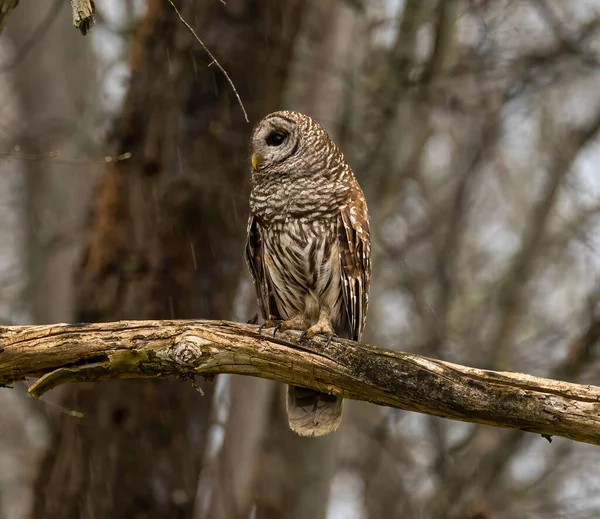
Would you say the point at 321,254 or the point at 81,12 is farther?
the point at 321,254

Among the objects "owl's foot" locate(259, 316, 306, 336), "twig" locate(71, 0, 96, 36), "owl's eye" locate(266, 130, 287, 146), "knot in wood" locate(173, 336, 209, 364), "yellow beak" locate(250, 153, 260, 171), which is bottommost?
"owl's foot" locate(259, 316, 306, 336)

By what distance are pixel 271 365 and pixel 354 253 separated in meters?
A: 1.39

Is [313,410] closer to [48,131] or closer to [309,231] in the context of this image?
[309,231]

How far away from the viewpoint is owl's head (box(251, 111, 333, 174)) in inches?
231

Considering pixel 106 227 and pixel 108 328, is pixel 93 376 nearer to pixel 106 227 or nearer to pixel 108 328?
pixel 108 328

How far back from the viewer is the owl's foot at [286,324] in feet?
17.1

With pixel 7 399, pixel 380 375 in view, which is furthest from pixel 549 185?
pixel 7 399

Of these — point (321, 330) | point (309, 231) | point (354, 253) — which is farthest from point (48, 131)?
point (321, 330)

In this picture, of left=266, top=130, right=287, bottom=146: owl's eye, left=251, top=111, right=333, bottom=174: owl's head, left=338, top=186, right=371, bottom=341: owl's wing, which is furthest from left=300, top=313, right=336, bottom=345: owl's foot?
left=266, top=130, right=287, bottom=146: owl's eye

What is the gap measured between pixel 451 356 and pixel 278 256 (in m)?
4.24

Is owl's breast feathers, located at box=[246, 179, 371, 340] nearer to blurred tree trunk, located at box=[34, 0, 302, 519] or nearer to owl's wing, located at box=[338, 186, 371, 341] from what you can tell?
owl's wing, located at box=[338, 186, 371, 341]

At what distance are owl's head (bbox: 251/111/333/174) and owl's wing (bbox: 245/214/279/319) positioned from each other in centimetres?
41

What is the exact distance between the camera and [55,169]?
1199cm

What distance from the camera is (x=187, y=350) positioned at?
14.5ft
